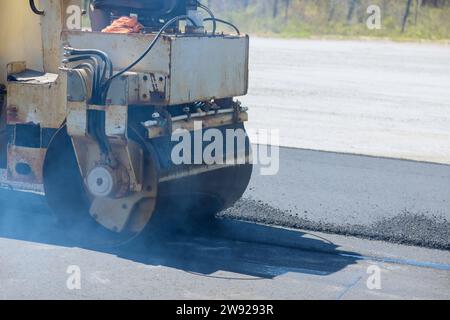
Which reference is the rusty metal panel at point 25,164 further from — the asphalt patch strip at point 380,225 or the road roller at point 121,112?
the asphalt patch strip at point 380,225

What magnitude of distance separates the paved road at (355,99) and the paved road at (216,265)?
4525mm

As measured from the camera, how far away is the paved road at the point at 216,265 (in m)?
6.11

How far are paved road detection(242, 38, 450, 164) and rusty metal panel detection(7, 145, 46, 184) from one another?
512 cm

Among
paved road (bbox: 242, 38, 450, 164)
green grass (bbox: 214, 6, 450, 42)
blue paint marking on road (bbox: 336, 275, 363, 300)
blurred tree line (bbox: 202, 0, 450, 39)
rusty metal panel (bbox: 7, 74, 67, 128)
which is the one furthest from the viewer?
blurred tree line (bbox: 202, 0, 450, 39)

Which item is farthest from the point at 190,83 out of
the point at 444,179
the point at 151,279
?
the point at 444,179

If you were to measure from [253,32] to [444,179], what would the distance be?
25.6m

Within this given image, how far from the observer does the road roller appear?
6.85 metres

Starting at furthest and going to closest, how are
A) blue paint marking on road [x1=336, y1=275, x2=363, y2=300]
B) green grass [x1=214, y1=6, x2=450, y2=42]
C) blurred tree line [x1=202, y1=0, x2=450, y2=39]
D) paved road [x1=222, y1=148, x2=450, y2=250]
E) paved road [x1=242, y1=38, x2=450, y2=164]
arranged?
blurred tree line [x1=202, y1=0, x2=450, y2=39] → green grass [x1=214, y1=6, x2=450, y2=42] → paved road [x1=242, y1=38, x2=450, y2=164] → paved road [x1=222, y1=148, x2=450, y2=250] → blue paint marking on road [x1=336, y1=275, x2=363, y2=300]

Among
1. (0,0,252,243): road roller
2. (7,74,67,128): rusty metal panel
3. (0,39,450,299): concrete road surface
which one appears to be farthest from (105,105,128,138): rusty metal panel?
(0,39,450,299): concrete road surface

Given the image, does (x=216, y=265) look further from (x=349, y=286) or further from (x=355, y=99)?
(x=355, y=99)

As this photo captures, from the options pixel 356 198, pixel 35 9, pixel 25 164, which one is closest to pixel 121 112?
pixel 25 164

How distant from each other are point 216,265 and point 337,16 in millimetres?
31129

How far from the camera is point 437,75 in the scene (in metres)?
21.1

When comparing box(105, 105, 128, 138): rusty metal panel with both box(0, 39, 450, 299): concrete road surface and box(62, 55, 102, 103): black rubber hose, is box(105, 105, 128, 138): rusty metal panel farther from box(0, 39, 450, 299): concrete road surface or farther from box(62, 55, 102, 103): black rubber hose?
box(0, 39, 450, 299): concrete road surface
